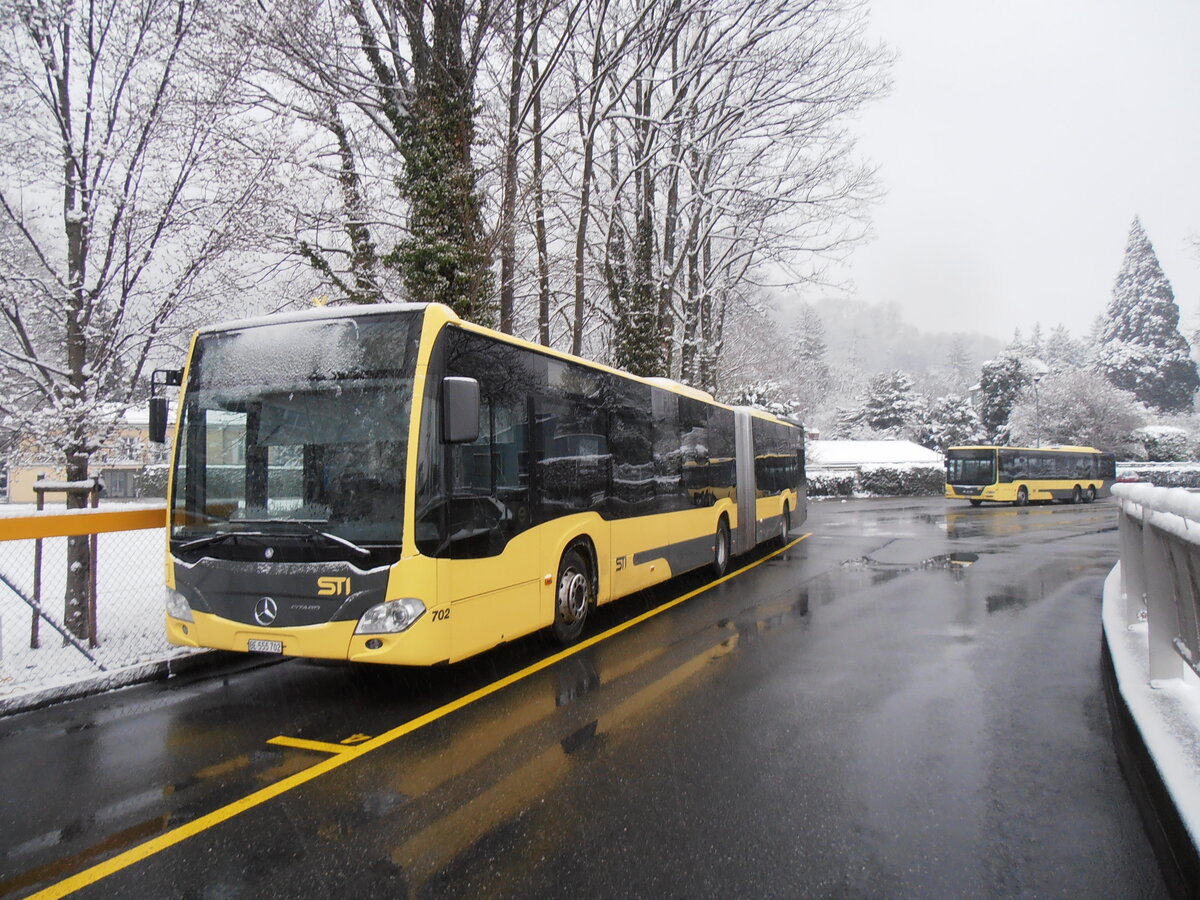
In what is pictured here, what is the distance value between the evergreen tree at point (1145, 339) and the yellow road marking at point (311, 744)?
94.0 m

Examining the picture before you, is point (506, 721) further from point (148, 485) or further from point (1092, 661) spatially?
point (148, 485)

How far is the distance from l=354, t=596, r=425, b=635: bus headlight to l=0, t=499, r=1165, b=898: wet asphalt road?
644mm

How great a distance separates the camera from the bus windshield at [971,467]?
127 feet

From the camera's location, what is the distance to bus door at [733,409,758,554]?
1410cm

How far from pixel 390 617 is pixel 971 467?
38966 mm

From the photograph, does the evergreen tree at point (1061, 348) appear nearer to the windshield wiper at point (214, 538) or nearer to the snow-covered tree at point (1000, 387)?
the snow-covered tree at point (1000, 387)

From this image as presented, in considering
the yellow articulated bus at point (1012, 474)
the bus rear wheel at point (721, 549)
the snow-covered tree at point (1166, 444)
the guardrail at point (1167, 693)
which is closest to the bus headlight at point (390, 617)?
the guardrail at point (1167, 693)

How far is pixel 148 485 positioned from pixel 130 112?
28881 millimetres

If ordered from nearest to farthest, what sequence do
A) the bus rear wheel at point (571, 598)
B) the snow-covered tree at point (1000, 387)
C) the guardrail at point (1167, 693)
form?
the guardrail at point (1167, 693) → the bus rear wheel at point (571, 598) → the snow-covered tree at point (1000, 387)

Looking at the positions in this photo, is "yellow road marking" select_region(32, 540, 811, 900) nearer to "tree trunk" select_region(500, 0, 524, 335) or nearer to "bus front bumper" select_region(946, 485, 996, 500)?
"tree trunk" select_region(500, 0, 524, 335)

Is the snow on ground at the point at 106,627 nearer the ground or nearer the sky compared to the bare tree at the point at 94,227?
nearer the ground

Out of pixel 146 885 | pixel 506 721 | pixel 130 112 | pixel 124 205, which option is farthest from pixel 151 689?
pixel 130 112

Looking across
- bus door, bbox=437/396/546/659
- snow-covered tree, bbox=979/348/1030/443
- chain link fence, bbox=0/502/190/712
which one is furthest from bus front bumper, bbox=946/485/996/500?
chain link fence, bbox=0/502/190/712

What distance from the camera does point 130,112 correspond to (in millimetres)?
7520
